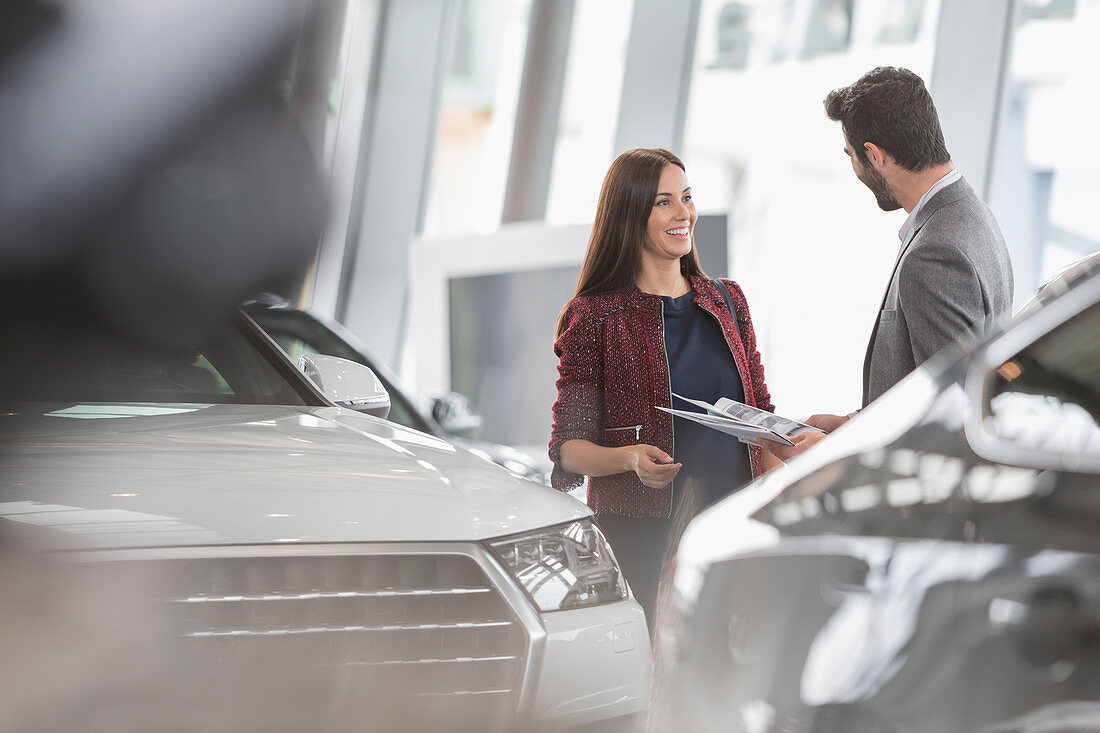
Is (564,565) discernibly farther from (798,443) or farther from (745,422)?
(798,443)

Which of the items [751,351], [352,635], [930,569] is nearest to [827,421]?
[751,351]

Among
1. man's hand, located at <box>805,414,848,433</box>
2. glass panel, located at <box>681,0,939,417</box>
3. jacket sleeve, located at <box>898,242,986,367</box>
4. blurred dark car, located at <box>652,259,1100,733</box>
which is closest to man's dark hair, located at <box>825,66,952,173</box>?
jacket sleeve, located at <box>898,242,986,367</box>

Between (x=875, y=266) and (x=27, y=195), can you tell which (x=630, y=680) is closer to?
(x=27, y=195)

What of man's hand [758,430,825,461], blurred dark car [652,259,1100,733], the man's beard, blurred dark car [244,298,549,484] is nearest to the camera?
blurred dark car [652,259,1100,733]

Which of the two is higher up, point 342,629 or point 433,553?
point 433,553

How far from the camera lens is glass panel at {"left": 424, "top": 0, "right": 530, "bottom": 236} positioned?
6.82 meters

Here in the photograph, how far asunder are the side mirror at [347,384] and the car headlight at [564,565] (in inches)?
28.8

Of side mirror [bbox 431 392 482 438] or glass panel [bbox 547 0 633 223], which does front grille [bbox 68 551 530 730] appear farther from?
glass panel [bbox 547 0 633 223]

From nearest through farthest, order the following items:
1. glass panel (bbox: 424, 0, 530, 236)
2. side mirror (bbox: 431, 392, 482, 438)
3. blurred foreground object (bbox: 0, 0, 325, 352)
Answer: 1. blurred foreground object (bbox: 0, 0, 325, 352)
2. side mirror (bbox: 431, 392, 482, 438)
3. glass panel (bbox: 424, 0, 530, 236)

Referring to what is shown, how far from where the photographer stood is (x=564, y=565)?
1670mm

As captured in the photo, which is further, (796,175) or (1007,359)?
(796,175)

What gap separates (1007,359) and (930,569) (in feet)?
0.78

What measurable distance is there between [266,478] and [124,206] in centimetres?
122

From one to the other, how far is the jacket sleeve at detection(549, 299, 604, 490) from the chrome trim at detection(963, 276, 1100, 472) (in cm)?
126
